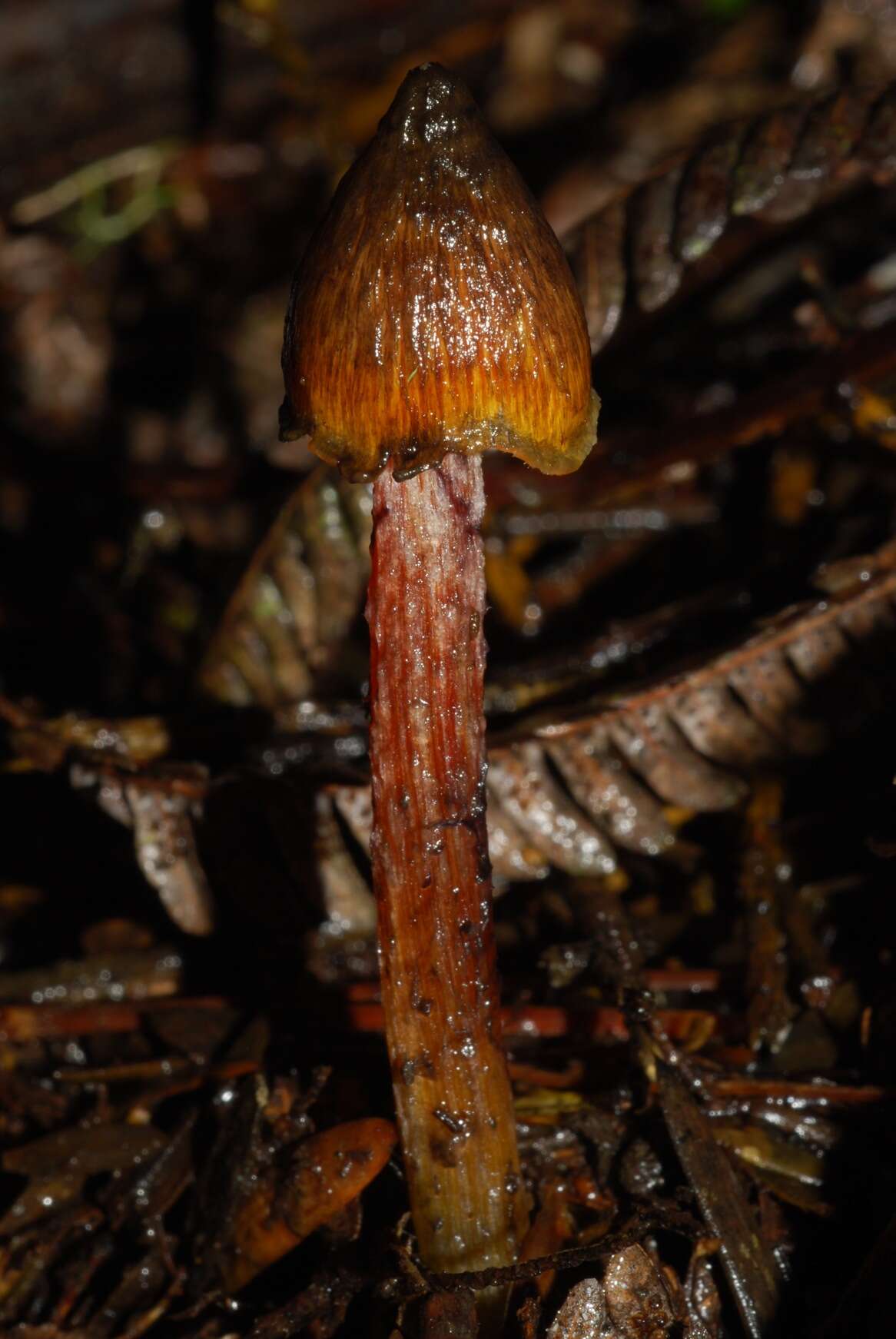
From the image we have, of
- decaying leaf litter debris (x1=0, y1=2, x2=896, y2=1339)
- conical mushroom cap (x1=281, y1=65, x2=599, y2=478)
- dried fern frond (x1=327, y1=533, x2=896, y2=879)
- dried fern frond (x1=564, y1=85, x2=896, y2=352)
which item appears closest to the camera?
conical mushroom cap (x1=281, y1=65, x2=599, y2=478)

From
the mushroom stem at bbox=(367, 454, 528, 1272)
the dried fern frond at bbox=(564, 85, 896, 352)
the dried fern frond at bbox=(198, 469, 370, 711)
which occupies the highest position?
the dried fern frond at bbox=(564, 85, 896, 352)

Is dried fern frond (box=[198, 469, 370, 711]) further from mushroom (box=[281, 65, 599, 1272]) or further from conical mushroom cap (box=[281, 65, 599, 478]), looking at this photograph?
conical mushroom cap (box=[281, 65, 599, 478])

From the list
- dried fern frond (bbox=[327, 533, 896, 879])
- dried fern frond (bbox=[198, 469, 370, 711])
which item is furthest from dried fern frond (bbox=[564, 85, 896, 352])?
dried fern frond (bbox=[198, 469, 370, 711])

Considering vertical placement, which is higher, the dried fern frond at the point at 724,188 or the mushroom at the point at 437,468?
the dried fern frond at the point at 724,188

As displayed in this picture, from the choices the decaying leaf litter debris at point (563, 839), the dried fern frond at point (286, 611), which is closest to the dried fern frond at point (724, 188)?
the decaying leaf litter debris at point (563, 839)

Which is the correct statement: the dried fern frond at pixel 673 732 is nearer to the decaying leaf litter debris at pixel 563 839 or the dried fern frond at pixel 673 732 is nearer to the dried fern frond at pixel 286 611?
the decaying leaf litter debris at pixel 563 839

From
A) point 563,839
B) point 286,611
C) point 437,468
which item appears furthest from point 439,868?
point 286,611

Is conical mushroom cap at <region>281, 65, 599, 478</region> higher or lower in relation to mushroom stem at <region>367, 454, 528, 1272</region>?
higher

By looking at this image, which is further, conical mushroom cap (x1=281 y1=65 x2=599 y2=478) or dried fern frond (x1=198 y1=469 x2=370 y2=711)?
A: dried fern frond (x1=198 y1=469 x2=370 y2=711)
